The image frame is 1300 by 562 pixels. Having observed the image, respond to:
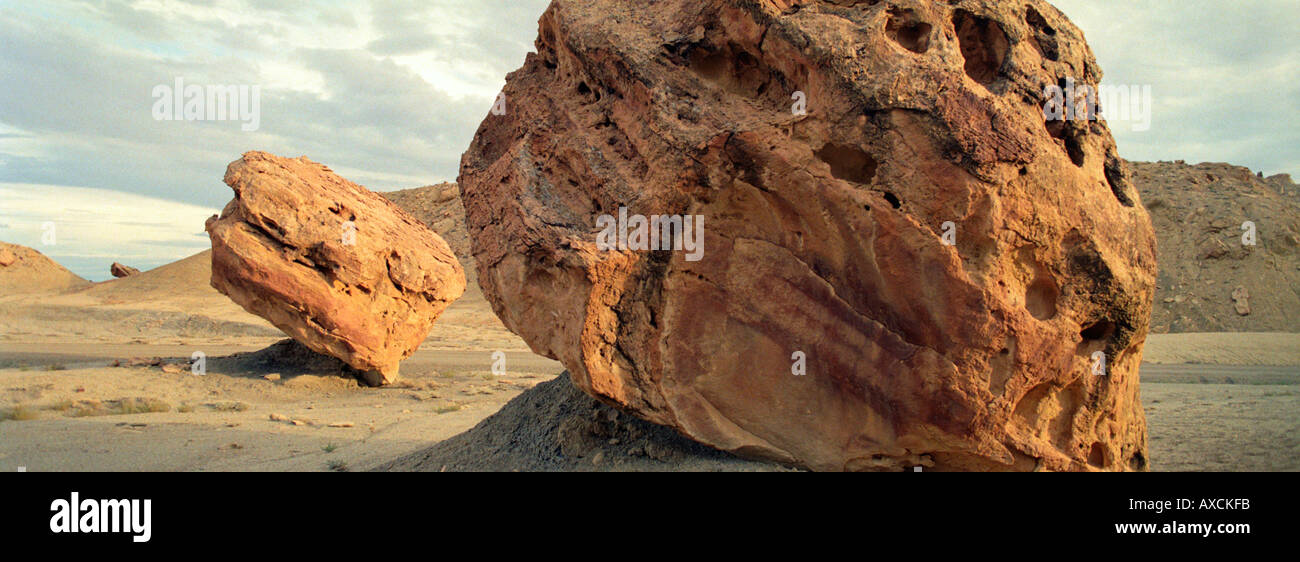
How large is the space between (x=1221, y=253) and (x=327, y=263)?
102 ft

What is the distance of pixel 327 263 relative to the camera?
997cm

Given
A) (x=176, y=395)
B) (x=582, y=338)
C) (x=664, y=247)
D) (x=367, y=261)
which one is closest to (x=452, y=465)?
(x=582, y=338)

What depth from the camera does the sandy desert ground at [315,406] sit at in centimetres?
680

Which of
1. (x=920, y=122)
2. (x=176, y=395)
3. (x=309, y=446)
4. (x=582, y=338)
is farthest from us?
(x=176, y=395)

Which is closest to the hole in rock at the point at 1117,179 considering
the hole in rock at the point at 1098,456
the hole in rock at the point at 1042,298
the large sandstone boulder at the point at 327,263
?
the hole in rock at the point at 1042,298

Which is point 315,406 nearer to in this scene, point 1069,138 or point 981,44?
point 981,44

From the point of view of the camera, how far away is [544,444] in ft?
18.0

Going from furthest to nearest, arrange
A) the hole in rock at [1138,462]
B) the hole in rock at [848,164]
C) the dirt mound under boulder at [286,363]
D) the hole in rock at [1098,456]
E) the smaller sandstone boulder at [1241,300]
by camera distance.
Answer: the smaller sandstone boulder at [1241,300] < the dirt mound under boulder at [286,363] < the hole in rock at [1138,462] < the hole in rock at [1098,456] < the hole in rock at [848,164]

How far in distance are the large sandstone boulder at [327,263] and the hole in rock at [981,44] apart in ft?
26.8

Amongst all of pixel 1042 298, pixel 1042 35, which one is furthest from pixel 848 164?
pixel 1042 35

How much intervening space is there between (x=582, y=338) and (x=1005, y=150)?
242 cm

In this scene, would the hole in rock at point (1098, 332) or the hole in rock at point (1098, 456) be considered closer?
the hole in rock at point (1098, 332)

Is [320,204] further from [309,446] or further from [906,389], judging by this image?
[906,389]

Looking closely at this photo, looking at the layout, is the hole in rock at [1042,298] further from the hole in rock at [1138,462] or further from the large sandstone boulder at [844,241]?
the hole in rock at [1138,462]
